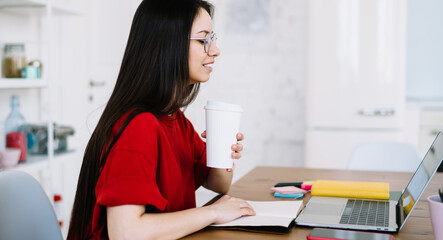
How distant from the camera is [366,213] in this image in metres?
1.22

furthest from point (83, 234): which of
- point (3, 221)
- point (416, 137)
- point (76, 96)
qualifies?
point (416, 137)

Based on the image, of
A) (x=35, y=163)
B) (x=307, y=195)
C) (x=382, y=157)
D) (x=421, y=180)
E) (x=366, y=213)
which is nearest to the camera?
(x=421, y=180)

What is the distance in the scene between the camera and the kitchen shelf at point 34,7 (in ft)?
7.83

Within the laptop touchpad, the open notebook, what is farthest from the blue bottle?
the laptop touchpad

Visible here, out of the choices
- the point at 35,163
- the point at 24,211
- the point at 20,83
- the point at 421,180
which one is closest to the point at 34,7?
the point at 20,83

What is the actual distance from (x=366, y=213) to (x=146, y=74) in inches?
25.5

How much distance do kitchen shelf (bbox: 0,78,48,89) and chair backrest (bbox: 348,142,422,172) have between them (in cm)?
156

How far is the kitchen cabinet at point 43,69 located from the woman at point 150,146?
1233 millimetres

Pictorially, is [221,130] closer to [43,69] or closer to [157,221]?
[157,221]

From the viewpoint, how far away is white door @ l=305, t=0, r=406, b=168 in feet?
10.1

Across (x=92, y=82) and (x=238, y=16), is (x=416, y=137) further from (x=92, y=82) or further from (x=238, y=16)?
(x=92, y=82)

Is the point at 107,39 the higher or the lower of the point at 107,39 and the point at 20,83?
the higher

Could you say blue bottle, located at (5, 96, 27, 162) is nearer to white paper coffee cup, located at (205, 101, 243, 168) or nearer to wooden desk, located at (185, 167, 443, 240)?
wooden desk, located at (185, 167, 443, 240)

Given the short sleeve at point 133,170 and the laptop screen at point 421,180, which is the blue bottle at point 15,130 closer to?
the short sleeve at point 133,170
